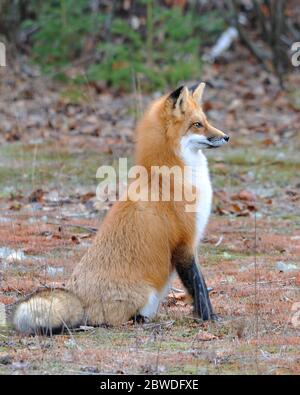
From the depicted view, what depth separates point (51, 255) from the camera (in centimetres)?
871

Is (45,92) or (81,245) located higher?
(45,92)

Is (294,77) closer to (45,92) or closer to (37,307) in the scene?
(45,92)

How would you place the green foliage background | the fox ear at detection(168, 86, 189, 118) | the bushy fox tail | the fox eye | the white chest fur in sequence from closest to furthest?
the bushy fox tail < the white chest fur < the fox ear at detection(168, 86, 189, 118) < the fox eye < the green foliage background

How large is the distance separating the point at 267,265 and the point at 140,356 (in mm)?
3150

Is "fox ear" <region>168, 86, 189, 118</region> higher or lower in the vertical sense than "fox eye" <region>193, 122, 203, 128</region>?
higher

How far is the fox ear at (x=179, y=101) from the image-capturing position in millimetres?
6945

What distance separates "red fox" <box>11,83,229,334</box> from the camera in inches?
250

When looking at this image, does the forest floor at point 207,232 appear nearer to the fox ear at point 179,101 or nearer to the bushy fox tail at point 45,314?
the bushy fox tail at point 45,314

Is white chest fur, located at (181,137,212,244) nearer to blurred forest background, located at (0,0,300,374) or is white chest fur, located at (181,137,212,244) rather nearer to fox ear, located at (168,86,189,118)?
fox ear, located at (168,86,189,118)

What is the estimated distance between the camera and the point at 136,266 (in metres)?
6.57

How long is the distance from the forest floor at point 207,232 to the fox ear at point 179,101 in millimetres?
1387

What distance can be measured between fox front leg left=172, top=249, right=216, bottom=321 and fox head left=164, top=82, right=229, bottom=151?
0.96m

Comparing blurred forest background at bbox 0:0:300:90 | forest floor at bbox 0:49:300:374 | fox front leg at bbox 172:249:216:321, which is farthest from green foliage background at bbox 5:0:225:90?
fox front leg at bbox 172:249:216:321

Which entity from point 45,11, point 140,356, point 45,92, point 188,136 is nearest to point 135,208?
point 188,136
